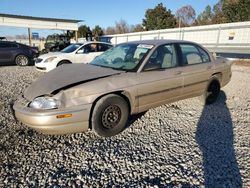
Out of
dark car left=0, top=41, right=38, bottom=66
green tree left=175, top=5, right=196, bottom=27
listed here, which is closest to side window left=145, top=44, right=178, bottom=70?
dark car left=0, top=41, right=38, bottom=66

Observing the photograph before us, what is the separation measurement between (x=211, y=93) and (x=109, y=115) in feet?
9.57

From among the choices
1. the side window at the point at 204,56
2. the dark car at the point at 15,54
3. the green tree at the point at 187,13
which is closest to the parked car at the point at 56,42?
the dark car at the point at 15,54

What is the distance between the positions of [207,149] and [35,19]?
22634mm

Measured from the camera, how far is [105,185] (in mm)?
2514

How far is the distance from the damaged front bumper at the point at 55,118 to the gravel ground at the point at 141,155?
323 millimetres

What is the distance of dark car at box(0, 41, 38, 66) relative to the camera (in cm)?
1202

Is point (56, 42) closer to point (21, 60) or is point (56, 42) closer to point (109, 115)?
point (21, 60)

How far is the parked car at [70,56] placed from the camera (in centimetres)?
893

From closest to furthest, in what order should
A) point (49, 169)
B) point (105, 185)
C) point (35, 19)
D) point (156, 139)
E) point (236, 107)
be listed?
point (105, 185), point (49, 169), point (156, 139), point (236, 107), point (35, 19)

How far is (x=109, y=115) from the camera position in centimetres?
357

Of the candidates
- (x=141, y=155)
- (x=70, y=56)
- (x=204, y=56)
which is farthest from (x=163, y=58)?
(x=70, y=56)

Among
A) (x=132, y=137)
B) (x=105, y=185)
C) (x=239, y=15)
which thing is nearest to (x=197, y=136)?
(x=132, y=137)

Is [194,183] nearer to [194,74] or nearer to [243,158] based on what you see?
[243,158]

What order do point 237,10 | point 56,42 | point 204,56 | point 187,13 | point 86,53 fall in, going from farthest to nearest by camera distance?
point 187,13
point 237,10
point 56,42
point 86,53
point 204,56
